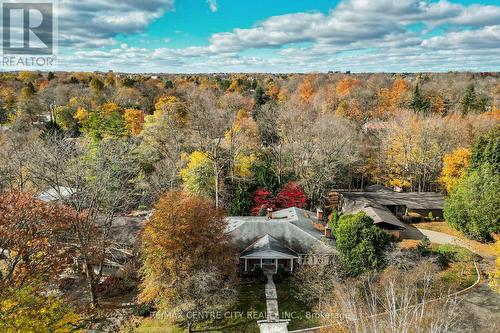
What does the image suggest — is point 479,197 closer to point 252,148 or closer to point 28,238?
point 252,148

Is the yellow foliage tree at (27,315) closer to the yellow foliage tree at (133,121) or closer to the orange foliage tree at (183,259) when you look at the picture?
the orange foliage tree at (183,259)

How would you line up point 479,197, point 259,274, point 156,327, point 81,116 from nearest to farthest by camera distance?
point 156,327, point 259,274, point 479,197, point 81,116

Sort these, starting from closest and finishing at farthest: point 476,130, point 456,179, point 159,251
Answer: point 159,251 → point 456,179 → point 476,130

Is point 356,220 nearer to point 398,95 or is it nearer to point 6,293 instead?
point 6,293

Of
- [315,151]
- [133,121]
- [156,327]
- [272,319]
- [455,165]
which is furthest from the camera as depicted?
[133,121]

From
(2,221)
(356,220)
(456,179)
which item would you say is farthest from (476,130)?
(2,221)

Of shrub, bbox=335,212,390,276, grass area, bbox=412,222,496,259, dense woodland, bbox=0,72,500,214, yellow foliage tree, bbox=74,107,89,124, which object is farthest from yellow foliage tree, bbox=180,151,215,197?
yellow foliage tree, bbox=74,107,89,124

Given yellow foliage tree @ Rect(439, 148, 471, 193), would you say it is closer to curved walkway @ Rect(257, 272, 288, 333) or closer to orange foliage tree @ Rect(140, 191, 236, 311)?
curved walkway @ Rect(257, 272, 288, 333)

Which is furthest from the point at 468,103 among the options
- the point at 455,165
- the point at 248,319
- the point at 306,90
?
the point at 248,319
